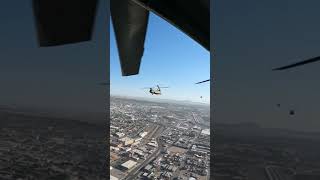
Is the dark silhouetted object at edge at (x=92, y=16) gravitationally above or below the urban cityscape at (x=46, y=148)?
above

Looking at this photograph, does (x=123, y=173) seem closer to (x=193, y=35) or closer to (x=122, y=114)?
(x=122, y=114)

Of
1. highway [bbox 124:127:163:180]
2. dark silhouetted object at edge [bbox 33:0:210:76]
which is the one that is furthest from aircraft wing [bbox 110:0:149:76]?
highway [bbox 124:127:163:180]

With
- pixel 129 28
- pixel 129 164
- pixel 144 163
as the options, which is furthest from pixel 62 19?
pixel 144 163

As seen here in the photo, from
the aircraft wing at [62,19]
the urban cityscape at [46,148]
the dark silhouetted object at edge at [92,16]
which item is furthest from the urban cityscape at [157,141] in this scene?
the aircraft wing at [62,19]

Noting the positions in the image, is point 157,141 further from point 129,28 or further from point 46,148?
point 129,28

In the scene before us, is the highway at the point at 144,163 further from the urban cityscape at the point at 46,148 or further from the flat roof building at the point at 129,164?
the urban cityscape at the point at 46,148

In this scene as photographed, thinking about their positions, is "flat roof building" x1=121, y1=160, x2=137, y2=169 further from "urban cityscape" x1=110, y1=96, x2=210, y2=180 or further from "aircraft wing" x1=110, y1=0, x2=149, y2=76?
"aircraft wing" x1=110, y1=0, x2=149, y2=76
